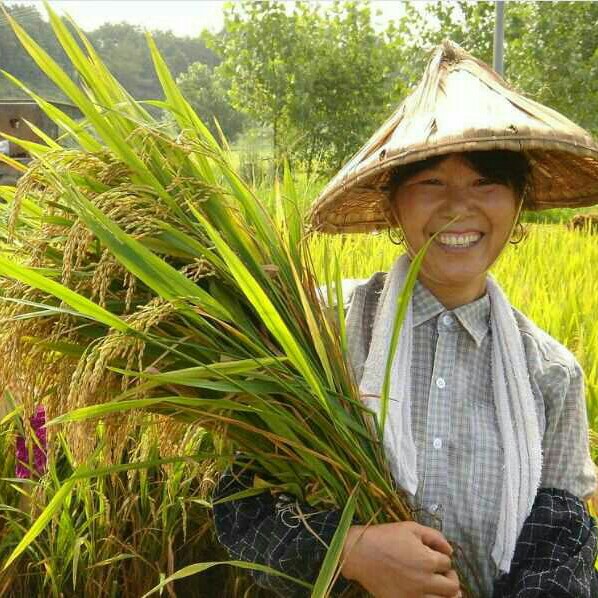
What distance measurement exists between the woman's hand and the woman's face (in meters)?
0.39

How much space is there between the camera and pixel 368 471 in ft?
3.45

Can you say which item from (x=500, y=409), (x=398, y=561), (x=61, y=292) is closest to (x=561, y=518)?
(x=500, y=409)

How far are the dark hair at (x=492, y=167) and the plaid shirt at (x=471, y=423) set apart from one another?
19cm

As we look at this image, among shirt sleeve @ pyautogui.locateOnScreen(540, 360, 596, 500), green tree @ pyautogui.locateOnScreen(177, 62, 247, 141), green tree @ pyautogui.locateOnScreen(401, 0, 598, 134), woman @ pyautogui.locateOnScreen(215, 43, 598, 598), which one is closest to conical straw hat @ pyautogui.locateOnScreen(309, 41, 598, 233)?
woman @ pyautogui.locateOnScreen(215, 43, 598, 598)

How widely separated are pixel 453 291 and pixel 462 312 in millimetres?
43

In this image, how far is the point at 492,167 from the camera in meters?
1.15

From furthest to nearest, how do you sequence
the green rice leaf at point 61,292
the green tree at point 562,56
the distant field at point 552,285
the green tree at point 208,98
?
1. the green tree at point 208,98
2. the green tree at point 562,56
3. the distant field at point 552,285
4. the green rice leaf at point 61,292

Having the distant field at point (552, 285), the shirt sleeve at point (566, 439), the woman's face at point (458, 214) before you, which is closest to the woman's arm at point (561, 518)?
the shirt sleeve at point (566, 439)

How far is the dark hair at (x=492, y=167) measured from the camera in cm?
115

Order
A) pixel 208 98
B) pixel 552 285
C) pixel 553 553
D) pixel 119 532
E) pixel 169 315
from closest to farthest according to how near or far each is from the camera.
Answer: pixel 169 315 → pixel 553 553 → pixel 119 532 → pixel 552 285 → pixel 208 98

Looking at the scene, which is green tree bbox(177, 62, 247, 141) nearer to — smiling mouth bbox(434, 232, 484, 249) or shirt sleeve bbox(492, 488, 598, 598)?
smiling mouth bbox(434, 232, 484, 249)

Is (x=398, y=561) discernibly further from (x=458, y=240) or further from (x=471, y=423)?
(x=458, y=240)

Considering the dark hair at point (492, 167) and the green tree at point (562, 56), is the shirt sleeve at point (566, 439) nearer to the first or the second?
the dark hair at point (492, 167)

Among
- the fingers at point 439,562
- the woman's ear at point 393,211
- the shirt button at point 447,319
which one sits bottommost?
the fingers at point 439,562
